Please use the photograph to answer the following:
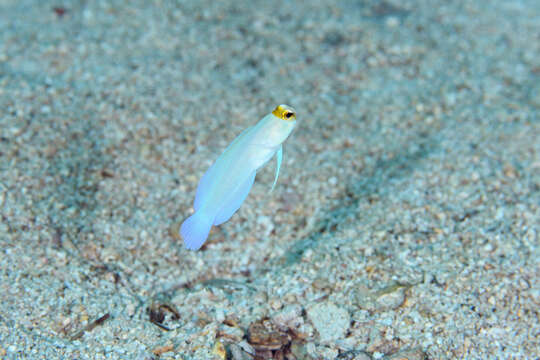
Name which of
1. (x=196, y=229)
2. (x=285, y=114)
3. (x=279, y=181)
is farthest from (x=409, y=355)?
(x=279, y=181)

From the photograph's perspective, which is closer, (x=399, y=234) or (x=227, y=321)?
(x=227, y=321)

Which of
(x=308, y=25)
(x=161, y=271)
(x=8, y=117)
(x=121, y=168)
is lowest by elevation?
(x=161, y=271)

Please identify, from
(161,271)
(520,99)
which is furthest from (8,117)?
(520,99)

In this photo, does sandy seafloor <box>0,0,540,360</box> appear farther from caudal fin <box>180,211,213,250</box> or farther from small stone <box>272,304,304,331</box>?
caudal fin <box>180,211,213,250</box>

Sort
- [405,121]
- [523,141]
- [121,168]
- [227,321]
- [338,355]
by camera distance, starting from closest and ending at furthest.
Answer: [338,355], [227,321], [121,168], [523,141], [405,121]

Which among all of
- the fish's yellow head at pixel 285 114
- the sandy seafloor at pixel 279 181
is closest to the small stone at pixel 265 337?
the sandy seafloor at pixel 279 181

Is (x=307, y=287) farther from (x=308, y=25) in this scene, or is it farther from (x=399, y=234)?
(x=308, y=25)

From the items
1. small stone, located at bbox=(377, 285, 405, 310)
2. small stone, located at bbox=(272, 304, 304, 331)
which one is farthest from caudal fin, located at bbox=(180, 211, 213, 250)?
small stone, located at bbox=(377, 285, 405, 310)
